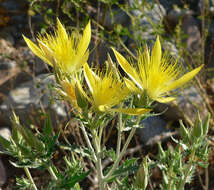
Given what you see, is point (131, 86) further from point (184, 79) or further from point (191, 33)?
point (191, 33)

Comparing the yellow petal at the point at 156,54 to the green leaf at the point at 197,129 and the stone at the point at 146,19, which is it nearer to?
the green leaf at the point at 197,129

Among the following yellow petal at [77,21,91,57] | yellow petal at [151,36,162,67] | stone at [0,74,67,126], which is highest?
yellow petal at [77,21,91,57]

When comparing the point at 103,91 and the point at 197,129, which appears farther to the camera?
the point at 197,129

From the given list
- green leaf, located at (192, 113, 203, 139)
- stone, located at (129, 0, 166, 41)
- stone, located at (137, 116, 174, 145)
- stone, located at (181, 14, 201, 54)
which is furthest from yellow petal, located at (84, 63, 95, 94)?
stone, located at (181, 14, 201, 54)

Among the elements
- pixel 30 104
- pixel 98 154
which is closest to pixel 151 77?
pixel 98 154

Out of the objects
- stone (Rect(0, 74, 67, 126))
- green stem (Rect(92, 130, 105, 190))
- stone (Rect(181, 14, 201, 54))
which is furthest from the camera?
stone (Rect(181, 14, 201, 54))

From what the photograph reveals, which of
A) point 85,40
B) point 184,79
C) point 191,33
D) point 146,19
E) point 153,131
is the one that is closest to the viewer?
point 184,79

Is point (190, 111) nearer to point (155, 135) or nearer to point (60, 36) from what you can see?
point (155, 135)

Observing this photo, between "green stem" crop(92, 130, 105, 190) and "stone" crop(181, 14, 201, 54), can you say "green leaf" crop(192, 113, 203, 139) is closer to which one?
"green stem" crop(92, 130, 105, 190)
